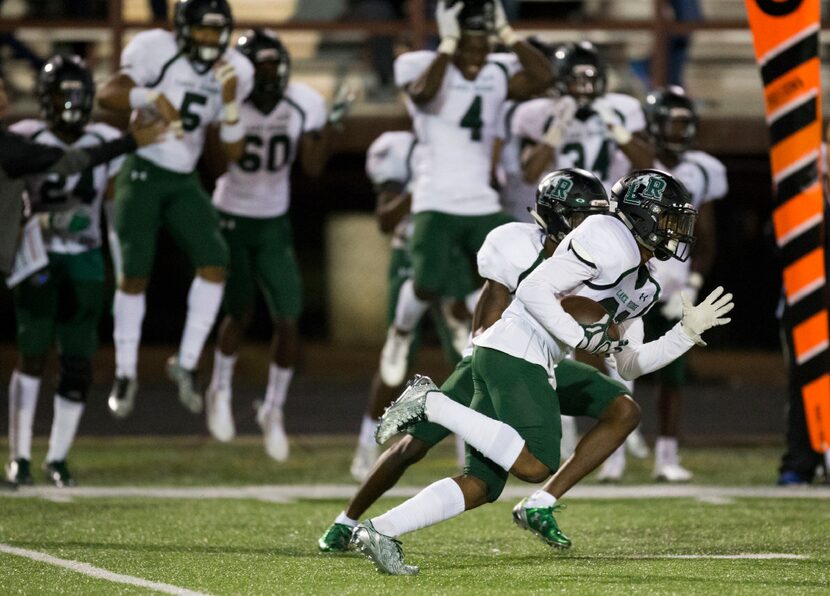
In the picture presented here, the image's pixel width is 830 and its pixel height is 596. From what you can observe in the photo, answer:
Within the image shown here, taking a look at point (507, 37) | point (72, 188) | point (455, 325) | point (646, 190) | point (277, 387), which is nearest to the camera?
point (646, 190)

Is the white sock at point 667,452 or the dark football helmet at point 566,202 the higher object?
the dark football helmet at point 566,202

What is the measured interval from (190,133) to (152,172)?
0.30m

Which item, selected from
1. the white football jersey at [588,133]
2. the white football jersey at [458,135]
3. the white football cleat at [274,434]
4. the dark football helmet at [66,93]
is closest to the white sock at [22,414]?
the dark football helmet at [66,93]

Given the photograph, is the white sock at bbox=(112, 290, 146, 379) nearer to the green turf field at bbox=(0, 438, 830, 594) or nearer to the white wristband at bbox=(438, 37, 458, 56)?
the green turf field at bbox=(0, 438, 830, 594)

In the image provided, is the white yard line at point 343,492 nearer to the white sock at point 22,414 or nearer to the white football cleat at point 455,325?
the white sock at point 22,414

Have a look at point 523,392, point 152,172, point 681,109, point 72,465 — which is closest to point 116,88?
point 152,172

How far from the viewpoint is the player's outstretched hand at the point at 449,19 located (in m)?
8.78

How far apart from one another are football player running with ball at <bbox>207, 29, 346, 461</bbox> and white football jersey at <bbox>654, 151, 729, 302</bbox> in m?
2.01

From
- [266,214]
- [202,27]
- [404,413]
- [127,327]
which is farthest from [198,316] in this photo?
[404,413]

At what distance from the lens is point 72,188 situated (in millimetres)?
8617

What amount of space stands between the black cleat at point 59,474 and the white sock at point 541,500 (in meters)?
3.32

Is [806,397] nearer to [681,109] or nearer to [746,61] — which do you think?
[681,109]

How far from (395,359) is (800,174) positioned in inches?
89.7

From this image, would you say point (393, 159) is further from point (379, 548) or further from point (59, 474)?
point (379, 548)
